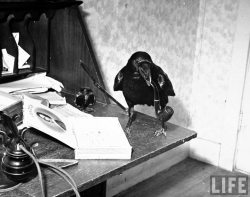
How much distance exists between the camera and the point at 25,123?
4.47 feet

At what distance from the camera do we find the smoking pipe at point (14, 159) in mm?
1110

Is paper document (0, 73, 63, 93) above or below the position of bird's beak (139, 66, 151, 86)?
below

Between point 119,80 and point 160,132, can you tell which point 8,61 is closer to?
point 119,80

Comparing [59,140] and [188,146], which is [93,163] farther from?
[188,146]

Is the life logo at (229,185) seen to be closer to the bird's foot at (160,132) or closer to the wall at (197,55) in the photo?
the wall at (197,55)

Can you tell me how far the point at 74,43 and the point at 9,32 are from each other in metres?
0.29

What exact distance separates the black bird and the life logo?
1.38 metres

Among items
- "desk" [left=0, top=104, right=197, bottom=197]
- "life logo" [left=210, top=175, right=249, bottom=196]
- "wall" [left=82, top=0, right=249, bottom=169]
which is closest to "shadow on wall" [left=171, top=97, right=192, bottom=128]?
"wall" [left=82, top=0, right=249, bottom=169]

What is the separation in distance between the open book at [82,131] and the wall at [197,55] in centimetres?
94

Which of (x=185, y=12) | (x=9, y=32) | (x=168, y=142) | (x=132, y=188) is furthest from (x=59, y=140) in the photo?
(x=185, y=12)

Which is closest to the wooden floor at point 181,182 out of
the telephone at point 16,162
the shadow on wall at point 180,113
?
the shadow on wall at point 180,113

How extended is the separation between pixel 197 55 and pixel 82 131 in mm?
1852

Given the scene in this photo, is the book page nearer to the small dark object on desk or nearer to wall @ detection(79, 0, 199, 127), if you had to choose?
the small dark object on desk

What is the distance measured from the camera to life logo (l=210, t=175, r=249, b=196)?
2799 mm
